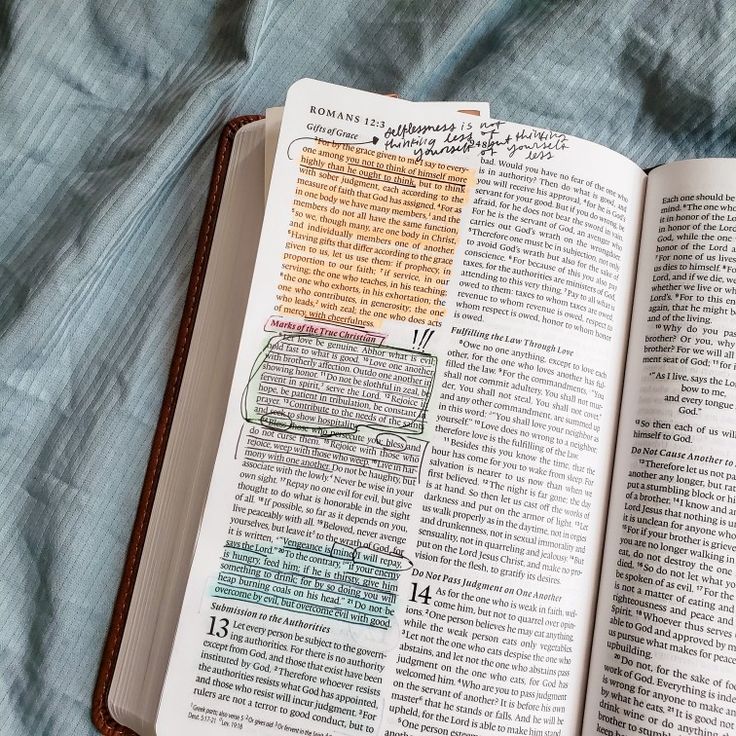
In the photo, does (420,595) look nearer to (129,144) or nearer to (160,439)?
(160,439)

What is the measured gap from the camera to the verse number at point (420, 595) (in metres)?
0.43

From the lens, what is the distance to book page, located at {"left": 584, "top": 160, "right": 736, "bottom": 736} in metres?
0.42

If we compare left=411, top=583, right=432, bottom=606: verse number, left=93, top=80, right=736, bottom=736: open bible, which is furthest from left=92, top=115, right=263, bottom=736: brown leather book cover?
left=411, top=583, right=432, bottom=606: verse number

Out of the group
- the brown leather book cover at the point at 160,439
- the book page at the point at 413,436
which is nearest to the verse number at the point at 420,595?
the book page at the point at 413,436

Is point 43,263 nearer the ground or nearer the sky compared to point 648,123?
nearer the ground

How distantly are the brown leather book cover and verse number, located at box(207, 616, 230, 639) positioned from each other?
0.06m

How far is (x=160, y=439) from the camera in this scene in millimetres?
473

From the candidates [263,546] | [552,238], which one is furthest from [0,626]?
[552,238]

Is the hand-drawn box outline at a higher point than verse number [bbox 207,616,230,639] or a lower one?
higher

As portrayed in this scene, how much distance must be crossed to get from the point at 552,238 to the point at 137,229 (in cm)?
25

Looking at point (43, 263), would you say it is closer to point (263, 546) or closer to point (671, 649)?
point (263, 546)

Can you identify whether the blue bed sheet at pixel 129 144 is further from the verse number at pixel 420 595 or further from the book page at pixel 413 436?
the verse number at pixel 420 595

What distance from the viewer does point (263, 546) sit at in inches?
17.3

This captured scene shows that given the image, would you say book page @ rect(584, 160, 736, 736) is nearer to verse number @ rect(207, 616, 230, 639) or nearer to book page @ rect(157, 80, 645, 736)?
book page @ rect(157, 80, 645, 736)
